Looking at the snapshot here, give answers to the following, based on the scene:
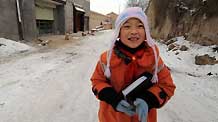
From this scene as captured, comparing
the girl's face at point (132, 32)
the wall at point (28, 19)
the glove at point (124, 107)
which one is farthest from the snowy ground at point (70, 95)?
the wall at point (28, 19)

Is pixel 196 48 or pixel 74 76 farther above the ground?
pixel 196 48

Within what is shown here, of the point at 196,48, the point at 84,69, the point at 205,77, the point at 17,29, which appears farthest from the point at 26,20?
the point at 205,77

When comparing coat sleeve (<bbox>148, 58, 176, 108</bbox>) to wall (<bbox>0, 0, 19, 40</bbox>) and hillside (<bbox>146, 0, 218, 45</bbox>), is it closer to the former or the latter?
hillside (<bbox>146, 0, 218, 45</bbox>)

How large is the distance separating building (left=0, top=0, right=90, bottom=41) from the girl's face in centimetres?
1144

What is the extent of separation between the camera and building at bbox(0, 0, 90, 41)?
1200 centimetres

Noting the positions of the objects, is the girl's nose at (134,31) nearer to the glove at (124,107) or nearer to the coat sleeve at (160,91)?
the coat sleeve at (160,91)

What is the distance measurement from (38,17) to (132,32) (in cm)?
1788

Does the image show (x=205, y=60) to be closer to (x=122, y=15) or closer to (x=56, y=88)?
(x=56, y=88)

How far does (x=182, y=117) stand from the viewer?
321cm

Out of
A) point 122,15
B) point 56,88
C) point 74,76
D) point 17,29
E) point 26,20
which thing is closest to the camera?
point 122,15

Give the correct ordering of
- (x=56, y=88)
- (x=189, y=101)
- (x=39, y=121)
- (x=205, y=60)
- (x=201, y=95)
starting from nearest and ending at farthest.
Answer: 1. (x=39, y=121)
2. (x=189, y=101)
3. (x=201, y=95)
4. (x=56, y=88)
5. (x=205, y=60)

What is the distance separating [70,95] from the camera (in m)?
4.11

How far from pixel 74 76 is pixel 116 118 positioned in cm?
381

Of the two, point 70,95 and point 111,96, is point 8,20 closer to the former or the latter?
point 70,95
